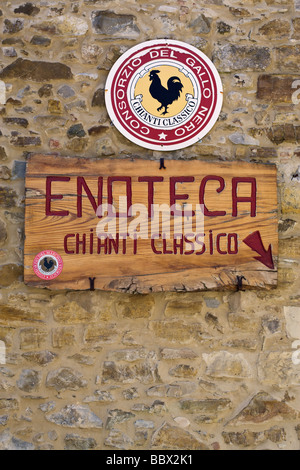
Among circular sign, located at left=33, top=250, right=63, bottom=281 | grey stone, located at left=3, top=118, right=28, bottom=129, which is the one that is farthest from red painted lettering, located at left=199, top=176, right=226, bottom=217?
grey stone, located at left=3, top=118, right=28, bottom=129

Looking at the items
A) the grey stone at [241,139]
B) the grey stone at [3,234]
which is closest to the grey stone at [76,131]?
the grey stone at [3,234]

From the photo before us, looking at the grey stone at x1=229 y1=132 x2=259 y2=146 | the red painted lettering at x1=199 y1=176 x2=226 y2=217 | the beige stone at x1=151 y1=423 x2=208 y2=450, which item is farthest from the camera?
the grey stone at x1=229 y1=132 x2=259 y2=146

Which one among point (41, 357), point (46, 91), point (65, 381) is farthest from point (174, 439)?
point (46, 91)

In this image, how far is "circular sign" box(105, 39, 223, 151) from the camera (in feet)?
10.9

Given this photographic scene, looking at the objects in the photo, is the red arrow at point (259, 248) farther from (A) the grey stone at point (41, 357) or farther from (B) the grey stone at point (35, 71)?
(B) the grey stone at point (35, 71)

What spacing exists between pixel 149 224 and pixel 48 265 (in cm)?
60

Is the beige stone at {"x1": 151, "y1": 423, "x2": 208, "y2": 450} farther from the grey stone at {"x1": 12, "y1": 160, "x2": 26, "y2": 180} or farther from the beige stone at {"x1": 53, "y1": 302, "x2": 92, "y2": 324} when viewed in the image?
the grey stone at {"x1": 12, "y1": 160, "x2": 26, "y2": 180}

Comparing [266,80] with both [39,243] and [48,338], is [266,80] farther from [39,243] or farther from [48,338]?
[48,338]

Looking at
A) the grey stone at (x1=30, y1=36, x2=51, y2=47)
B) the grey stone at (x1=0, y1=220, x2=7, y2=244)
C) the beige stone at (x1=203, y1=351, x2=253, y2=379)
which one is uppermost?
the grey stone at (x1=30, y1=36, x2=51, y2=47)

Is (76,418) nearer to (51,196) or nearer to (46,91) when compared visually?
(51,196)

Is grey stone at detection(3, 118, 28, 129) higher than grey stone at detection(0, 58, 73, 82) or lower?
lower

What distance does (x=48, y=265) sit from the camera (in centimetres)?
320

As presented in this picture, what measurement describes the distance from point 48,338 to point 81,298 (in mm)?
288

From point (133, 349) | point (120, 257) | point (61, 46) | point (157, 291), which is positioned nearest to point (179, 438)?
point (133, 349)
